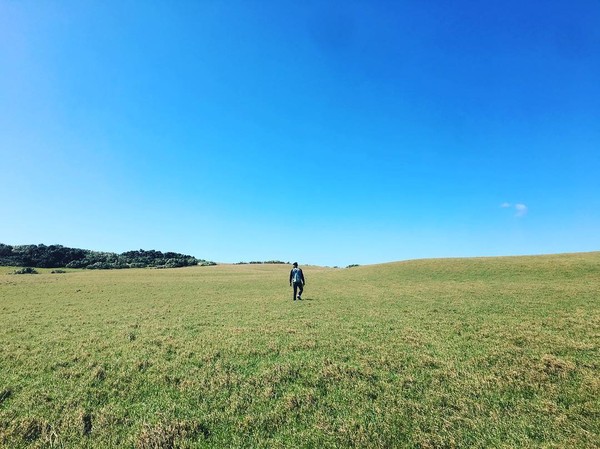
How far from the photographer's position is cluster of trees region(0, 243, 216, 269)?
104 metres

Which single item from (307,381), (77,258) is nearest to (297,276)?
(307,381)

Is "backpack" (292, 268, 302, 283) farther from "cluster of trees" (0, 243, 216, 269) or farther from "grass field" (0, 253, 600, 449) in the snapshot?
"cluster of trees" (0, 243, 216, 269)

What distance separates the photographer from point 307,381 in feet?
31.3

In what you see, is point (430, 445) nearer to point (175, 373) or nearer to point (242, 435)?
point (242, 435)

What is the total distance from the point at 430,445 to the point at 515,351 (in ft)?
25.2

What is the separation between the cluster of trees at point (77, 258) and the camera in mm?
104125

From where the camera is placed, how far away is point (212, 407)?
8125mm

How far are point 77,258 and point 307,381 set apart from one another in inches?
5282

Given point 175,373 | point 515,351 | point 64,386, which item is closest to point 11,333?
point 64,386

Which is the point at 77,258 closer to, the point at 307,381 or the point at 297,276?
the point at 297,276

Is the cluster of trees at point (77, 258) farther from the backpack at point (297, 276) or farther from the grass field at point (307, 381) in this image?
the grass field at point (307, 381)

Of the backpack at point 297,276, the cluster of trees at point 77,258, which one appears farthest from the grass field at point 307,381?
the cluster of trees at point 77,258

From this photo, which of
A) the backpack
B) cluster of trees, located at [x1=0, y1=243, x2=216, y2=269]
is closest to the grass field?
the backpack

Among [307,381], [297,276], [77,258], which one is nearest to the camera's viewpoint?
[307,381]
